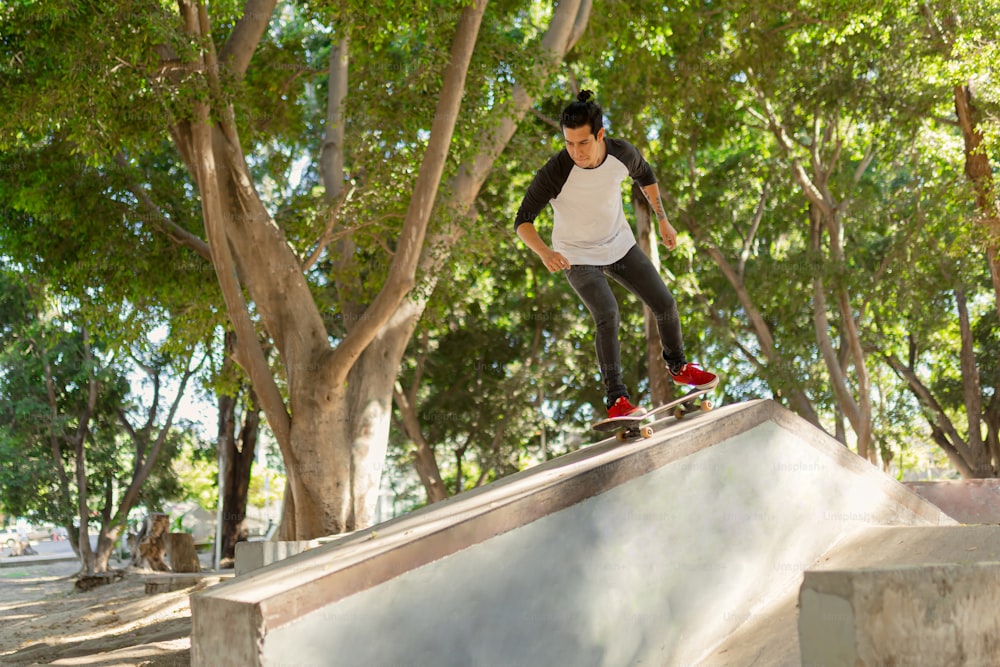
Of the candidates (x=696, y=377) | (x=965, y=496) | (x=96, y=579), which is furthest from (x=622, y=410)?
(x=96, y=579)

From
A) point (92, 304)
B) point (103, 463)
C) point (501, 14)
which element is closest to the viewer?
point (92, 304)

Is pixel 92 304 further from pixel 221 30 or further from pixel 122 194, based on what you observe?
pixel 221 30

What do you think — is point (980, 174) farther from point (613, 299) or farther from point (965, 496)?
point (613, 299)

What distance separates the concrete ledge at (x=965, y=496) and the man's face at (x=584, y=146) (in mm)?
5307

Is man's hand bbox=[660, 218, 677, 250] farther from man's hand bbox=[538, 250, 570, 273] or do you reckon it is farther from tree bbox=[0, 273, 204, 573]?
tree bbox=[0, 273, 204, 573]

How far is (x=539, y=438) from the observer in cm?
2334

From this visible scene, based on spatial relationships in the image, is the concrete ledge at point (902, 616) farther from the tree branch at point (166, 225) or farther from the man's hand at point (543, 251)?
the tree branch at point (166, 225)

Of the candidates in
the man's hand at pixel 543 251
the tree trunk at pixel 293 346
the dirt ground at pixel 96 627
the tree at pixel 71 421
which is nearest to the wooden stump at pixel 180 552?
the dirt ground at pixel 96 627

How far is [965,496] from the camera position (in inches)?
344

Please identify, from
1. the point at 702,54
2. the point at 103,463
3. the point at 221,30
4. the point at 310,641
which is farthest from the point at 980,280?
the point at 103,463

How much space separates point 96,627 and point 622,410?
9440 mm

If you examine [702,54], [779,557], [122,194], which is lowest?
[779,557]

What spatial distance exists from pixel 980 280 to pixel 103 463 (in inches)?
857

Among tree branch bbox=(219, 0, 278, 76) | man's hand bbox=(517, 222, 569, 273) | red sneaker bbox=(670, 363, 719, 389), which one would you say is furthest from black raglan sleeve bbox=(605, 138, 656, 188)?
tree branch bbox=(219, 0, 278, 76)
